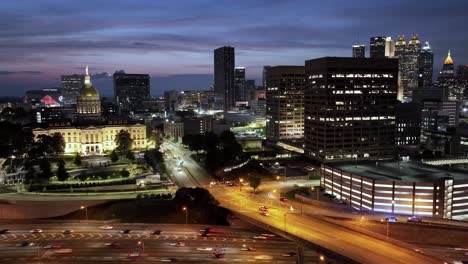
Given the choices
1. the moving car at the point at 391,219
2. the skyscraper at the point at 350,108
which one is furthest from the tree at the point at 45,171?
the moving car at the point at 391,219

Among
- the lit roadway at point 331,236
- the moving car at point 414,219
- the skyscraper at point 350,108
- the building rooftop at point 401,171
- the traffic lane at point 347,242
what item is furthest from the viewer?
the skyscraper at point 350,108

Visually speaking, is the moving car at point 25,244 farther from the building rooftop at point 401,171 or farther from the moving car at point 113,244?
the building rooftop at point 401,171

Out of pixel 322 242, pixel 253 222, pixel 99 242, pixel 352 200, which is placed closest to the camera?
pixel 322 242

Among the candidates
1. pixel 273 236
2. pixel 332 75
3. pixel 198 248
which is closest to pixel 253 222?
pixel 273 236

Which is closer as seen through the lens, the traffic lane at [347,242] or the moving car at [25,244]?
the traffic lane at [347,242]

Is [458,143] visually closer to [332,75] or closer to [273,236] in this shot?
[332,75]

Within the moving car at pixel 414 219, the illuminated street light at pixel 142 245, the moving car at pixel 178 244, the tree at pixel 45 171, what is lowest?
the moving car at pixel 414 219

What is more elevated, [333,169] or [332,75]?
[332,75]

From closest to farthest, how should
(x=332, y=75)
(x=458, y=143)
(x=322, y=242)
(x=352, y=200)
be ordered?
(x=322, y=242)
(x=352, y=200)
(x=332, y=75)
(x=458, y=143)
